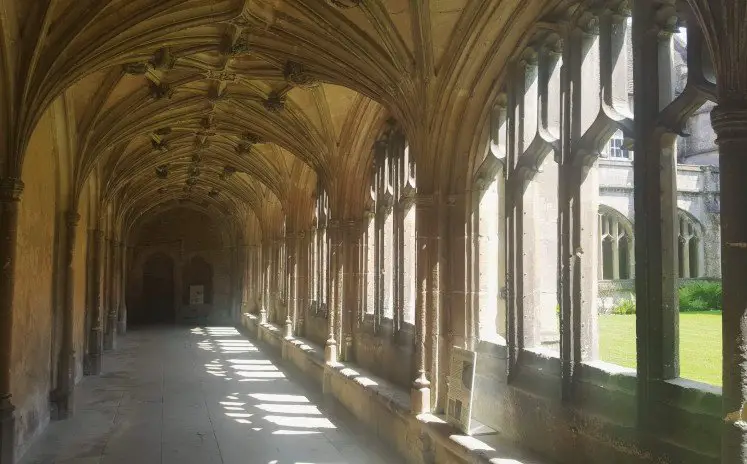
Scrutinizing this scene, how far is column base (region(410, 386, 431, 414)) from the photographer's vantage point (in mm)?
6559

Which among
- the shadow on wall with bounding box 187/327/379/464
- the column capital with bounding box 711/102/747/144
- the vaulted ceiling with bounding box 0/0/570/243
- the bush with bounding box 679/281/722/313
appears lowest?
the shadow on wall with bounding box 187/327/379/464

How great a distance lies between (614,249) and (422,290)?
3692 millimetres

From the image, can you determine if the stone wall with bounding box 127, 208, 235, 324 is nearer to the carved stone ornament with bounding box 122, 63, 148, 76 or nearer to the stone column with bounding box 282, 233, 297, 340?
the stone column with bounding box 282, 233, 297, 340

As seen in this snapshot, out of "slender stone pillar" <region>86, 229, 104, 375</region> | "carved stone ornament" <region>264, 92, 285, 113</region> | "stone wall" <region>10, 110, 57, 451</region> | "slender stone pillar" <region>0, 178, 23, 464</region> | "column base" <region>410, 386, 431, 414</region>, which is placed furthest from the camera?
"slender stone pillar" <region>86, 229, 104, 375</region>

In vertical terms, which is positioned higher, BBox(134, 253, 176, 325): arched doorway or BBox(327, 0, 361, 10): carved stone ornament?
BBox(327, 0, 361, 10): carved stone ornament

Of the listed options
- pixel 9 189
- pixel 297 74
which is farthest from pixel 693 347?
pixel 9 189

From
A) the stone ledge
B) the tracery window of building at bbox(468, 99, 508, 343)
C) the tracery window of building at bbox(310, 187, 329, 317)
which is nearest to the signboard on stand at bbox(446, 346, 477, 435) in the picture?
the stone ledge

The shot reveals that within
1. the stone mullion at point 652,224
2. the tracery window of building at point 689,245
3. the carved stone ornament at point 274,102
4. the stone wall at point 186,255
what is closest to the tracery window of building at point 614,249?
the tracery window of building at point 689,245

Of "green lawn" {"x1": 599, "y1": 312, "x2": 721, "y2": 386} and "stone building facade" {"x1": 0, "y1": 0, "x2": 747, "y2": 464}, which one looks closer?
"stone building facade" {"x1": 0, "y1": 0, "x2": 747, "y2": 464}

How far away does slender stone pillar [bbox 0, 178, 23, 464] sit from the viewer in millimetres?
6035

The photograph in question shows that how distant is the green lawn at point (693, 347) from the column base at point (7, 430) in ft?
15.9

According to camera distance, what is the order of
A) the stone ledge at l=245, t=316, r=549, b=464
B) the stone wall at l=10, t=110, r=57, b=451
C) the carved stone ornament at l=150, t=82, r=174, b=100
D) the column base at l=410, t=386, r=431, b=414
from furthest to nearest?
the carved stone ornament at l=150, t=82, r=174, b=100, the stone wall at l=10, t=110, r=57, b=451, the column base at l=410, t=386, r=431, b=414, the stone ledge at l=245, t=316, r=549, b=464

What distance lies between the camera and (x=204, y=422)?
8227 millimetres

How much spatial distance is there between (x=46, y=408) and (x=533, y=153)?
245 inches
